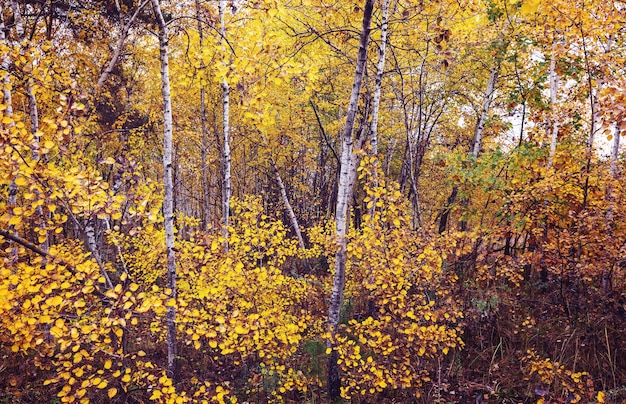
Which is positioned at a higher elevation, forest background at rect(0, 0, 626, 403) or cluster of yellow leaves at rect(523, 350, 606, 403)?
forest background at rect(0, 0, 626, 403)

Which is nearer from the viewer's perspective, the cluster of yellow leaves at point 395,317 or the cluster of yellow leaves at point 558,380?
the cluster of yellow leaves at point 558,380

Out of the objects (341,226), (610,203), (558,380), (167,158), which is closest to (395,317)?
(341,226)

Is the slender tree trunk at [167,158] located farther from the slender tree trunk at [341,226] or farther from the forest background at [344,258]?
the slender tree trunk at [341,226]

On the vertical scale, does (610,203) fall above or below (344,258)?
above

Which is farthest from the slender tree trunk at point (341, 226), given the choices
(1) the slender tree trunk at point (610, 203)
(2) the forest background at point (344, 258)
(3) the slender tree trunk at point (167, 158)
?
(1) the slender tree trunk at point (610, 203)

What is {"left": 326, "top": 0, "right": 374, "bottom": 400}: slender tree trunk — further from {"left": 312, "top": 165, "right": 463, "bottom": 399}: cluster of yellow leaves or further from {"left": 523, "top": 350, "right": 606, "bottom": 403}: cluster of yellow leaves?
{"left": 523, "top": 350, "right": 606, "bottom": 403}: cluster of yellow leaves

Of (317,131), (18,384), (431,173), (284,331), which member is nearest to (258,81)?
(284,331)

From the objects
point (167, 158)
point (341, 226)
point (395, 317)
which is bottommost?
point (395, 317)

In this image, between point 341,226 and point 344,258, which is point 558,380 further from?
point 341,226

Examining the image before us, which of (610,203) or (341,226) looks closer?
(341,226)

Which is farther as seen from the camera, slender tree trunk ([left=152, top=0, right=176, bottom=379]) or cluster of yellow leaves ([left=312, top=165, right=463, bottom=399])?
cluster of yellow leaves ([left=312, top=165, right=463, bottom=399])

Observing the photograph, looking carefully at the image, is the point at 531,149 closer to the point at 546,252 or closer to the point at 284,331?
the point at 546,252

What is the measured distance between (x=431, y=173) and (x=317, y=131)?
7.16 metres

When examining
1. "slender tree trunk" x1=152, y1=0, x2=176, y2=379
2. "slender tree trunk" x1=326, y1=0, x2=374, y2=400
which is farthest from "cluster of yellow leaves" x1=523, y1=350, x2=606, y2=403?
"slender tree trunk" x1=152, y1=0, x2=176, y2=379
